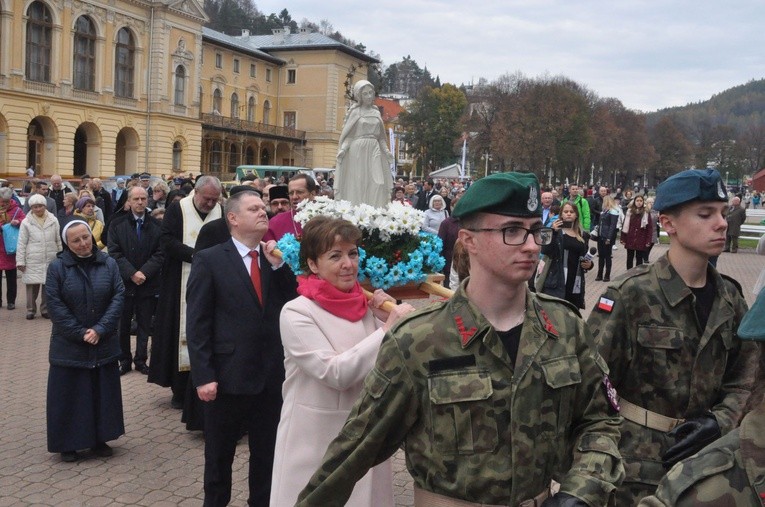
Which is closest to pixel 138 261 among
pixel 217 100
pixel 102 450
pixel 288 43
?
pixel 102 450

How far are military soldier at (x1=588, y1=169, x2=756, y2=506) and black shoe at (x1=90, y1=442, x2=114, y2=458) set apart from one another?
15.1 feet

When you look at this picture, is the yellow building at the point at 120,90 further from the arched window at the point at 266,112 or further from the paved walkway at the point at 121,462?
the paved walkway at the point at 121,462

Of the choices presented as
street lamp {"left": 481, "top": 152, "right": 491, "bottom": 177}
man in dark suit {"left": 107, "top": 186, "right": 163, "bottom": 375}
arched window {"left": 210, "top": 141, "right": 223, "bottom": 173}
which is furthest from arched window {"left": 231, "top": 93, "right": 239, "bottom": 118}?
man in dark suit {"left": 107, "top": 186, "right": 163, "bottom": 375}

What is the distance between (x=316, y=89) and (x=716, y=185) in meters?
75.6

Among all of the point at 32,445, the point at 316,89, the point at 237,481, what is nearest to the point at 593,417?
the point at 237,481

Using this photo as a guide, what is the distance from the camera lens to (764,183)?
62000mm

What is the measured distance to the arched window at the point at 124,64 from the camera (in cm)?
4991

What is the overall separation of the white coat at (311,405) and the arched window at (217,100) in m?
69.6

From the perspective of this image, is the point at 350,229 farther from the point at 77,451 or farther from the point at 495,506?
the point at 77,451

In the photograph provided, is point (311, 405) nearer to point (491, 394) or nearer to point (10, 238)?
point (491, 394)

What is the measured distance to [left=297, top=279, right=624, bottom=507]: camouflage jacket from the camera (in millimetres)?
2414

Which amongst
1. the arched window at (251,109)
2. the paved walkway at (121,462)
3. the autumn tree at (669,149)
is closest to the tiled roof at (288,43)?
the arched window at (251,109)

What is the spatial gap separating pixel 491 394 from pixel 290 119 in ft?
259

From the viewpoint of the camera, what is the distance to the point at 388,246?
4426mm
